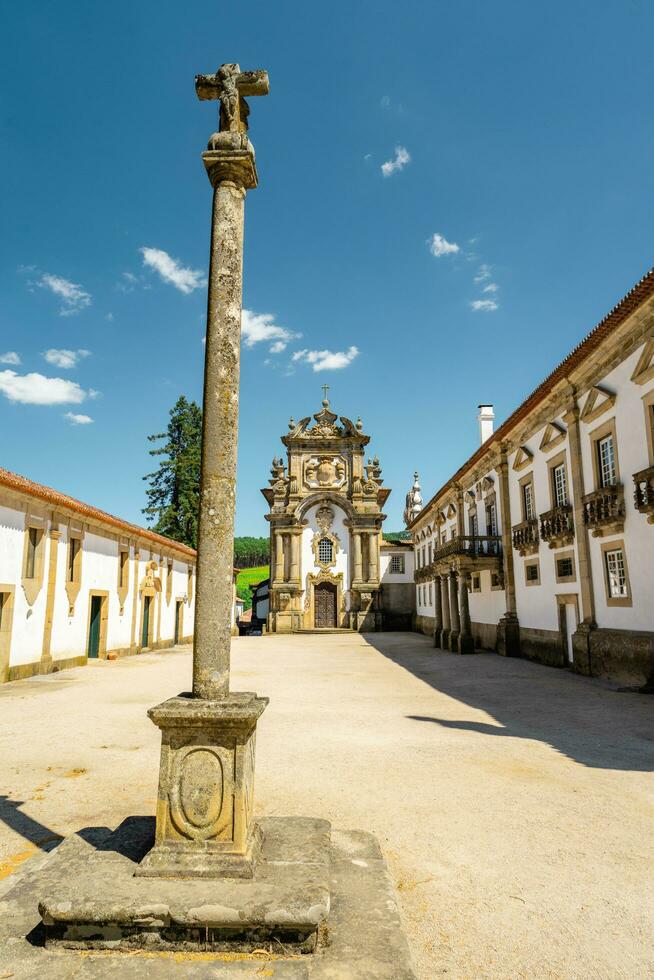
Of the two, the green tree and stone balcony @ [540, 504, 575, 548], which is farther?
the green tree

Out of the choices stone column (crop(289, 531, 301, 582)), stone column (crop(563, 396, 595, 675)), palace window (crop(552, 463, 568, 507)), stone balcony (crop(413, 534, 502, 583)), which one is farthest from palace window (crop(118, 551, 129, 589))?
stone column (crop(289, 531, 301, 582))

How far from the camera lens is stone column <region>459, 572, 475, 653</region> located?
22.7m

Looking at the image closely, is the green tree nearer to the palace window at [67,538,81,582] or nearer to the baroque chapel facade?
the baroque chapel facade

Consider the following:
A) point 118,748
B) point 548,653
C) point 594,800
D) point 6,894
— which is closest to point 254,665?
point 548,653

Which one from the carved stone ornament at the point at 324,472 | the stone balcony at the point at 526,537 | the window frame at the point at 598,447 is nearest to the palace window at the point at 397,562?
the carved stone ornament at the point at 324,472

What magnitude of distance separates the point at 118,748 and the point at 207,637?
499 centimetres

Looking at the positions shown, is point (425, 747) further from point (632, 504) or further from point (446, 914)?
point (632, 504)

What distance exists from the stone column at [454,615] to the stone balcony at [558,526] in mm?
6405

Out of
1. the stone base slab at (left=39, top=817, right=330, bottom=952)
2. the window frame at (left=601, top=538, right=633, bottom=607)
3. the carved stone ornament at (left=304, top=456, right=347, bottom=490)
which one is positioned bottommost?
the stone base slab at (left=39, top=817, right=330, bottom=952)

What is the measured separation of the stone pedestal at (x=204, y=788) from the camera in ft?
11.8

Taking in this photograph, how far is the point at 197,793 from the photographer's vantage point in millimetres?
3650

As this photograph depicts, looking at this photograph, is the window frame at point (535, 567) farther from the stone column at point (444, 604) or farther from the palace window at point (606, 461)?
the stone column at point (444, 604)

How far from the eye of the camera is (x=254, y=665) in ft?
60.9

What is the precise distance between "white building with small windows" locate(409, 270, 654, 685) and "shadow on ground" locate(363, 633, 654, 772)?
1.31 meters
